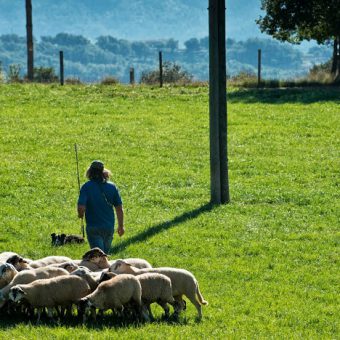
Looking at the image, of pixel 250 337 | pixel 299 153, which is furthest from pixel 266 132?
pixel 250 337

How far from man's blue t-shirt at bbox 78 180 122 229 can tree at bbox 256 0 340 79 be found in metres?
27.2

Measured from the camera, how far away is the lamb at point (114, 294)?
38.4ft

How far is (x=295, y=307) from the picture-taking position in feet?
44.2

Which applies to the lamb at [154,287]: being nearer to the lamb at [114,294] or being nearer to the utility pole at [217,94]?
the lamb at [114,294]


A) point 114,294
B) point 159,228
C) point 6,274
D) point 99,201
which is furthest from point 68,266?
point 159,228

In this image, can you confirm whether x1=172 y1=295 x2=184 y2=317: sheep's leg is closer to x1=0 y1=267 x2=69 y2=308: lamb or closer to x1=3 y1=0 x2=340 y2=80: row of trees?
x1=0 y1=267 x2=69 y2=308: lamb

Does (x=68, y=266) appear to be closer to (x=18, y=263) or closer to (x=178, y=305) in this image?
(x=18, y=263)

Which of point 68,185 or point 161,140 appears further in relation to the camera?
point 161,140

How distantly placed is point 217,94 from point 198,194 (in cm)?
249

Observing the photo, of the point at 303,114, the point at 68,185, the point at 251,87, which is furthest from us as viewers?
the point at 251,87

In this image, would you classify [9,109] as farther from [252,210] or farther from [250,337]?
[250,337]

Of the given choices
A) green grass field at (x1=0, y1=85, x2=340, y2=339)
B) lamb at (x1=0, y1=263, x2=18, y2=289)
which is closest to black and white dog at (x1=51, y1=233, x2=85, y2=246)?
green grass field at (x1=0, y1=85, x2=340, y2=339)

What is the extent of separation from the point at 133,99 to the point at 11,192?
14.9m

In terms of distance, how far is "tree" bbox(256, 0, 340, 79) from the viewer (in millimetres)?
40000
